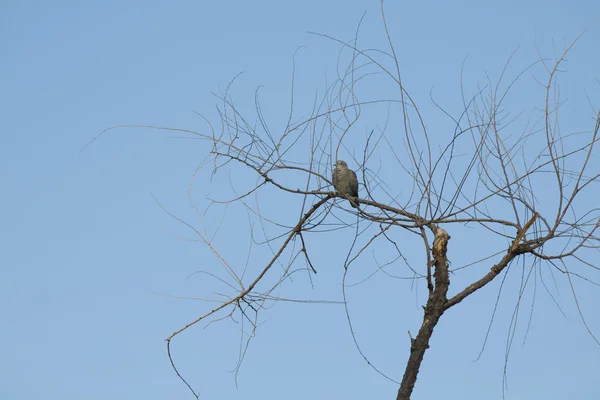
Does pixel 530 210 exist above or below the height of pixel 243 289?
above

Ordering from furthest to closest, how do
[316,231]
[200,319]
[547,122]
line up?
[316,231] < [200,319] < [547,122]

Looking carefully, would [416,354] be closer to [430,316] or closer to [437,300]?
[430,316]

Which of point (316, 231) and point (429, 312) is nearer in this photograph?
point (429, 312)

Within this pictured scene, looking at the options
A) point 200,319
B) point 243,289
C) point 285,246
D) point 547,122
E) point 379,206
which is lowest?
point 200,319

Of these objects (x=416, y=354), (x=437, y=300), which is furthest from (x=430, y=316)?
(x=416, y=354)

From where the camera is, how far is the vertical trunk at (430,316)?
13.0 ft

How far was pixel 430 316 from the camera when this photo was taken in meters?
4.05

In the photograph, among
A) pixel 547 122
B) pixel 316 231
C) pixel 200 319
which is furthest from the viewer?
pixel 316 231

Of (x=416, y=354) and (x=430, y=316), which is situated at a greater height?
(x=430, y=316)

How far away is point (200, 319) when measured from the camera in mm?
4102

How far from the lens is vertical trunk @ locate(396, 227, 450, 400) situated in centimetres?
397

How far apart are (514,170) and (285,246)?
1522 millimetres

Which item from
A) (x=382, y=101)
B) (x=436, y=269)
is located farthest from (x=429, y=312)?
(x=382, y=101)

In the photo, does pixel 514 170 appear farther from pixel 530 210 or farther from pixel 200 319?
pixel 200 319
